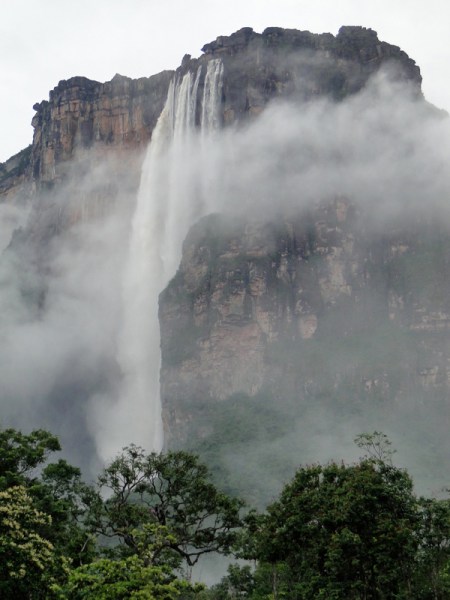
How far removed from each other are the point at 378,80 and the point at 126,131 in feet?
136

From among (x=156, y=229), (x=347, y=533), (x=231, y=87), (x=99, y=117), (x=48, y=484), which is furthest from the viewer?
(x=99, y=117)

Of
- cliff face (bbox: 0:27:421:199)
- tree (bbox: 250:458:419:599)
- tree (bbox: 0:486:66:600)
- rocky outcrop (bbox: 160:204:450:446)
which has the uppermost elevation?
cliff face (bbox: 0:27:421:199)

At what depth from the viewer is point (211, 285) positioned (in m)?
99.6

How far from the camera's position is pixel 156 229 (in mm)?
113750

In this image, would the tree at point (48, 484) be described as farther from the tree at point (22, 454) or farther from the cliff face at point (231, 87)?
the cliff face at point (231, 87)

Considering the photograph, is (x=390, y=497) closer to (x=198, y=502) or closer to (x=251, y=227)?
(x=198, y=502)

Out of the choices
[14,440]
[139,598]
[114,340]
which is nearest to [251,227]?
[114,340]

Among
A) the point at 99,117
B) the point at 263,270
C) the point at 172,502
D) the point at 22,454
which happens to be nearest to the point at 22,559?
the point at 172,502

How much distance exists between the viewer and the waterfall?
4163 inches

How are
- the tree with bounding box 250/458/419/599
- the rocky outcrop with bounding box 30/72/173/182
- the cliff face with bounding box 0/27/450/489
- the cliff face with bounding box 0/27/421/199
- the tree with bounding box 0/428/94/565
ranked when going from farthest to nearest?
the rocky outcrop with bounding box 30/72/173/182, the cliff face with bounding box 0/27/421/199, the cliff face with bounding box 0/27/450/489, the tree with bounding box 0/428/94/565, the tree with bounding box 250/458/419/599

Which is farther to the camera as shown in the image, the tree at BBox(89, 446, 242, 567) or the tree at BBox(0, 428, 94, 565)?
the tree at BBox(89, 446, 242, 567)

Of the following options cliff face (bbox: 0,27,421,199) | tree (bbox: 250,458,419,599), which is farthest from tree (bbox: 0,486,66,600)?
cliff face (bbox: 0,27,421,199)

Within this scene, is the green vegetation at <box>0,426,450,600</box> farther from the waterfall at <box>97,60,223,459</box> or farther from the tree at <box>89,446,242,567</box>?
the waterfall at <box>97,60,223,459</box>

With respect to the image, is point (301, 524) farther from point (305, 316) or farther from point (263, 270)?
point (263, 270)
